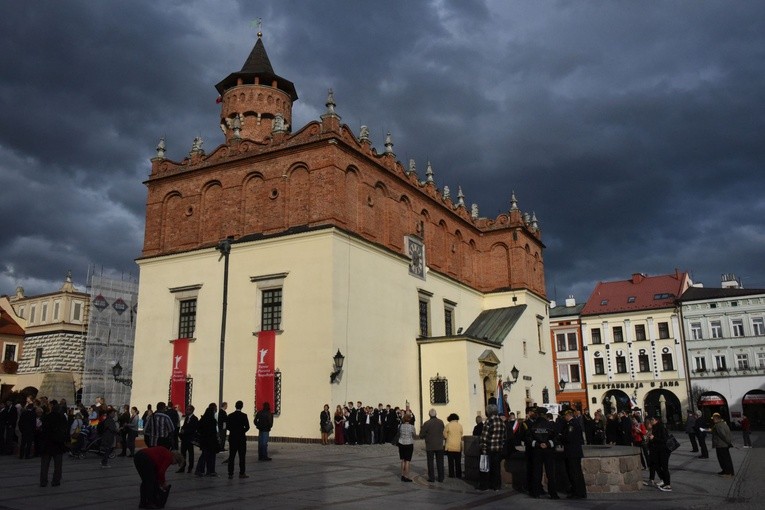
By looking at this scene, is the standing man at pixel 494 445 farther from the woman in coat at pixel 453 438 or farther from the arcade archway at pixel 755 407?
the arcade archway at pixel 755 407

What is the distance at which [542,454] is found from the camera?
12328 millimetres

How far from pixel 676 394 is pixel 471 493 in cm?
4307

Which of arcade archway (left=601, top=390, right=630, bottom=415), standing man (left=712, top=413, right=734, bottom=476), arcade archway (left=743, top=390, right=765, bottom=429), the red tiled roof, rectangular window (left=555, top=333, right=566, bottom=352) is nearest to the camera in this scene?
standing man (left=712, top=413, right=734, bottom=476)

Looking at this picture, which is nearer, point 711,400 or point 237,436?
point 237,436

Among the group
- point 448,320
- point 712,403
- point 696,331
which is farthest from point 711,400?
point 448,320

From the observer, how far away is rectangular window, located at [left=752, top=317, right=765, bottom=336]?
48.0 m

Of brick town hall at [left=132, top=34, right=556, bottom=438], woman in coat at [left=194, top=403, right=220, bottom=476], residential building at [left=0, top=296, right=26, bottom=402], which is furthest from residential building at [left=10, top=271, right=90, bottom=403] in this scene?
woman in coat at [left=194, top=403, right=220, bottom=476]

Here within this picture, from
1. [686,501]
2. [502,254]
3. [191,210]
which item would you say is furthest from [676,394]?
[686,501]

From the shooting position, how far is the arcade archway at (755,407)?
4703cm

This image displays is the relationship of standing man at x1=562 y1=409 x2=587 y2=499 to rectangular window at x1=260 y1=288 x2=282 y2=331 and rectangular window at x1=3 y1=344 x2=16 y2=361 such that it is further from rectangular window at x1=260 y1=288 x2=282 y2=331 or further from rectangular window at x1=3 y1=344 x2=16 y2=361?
rectangular window at x1=3 y1=344 x2=16 y2=361

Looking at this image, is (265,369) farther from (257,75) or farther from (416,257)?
(257,75)

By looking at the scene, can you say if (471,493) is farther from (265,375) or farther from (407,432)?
(265,375)

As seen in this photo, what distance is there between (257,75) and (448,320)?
55.2 ft

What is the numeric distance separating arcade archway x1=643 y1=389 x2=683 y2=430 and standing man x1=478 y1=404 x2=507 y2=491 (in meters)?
41.2
